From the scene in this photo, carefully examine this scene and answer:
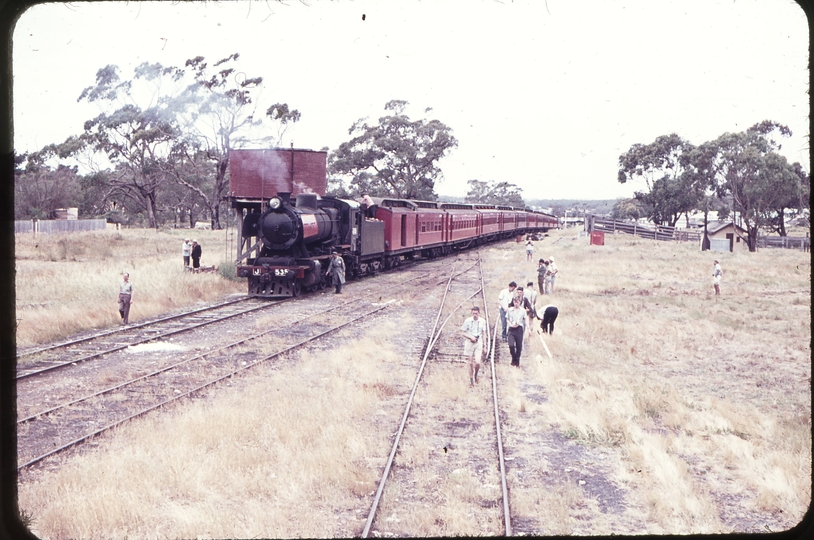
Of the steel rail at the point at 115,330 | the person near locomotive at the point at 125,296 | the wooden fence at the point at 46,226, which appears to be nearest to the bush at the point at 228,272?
the steel rail at the point at 115,330

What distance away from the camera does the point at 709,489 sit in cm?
793

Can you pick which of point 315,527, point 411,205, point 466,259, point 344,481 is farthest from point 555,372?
point 466,259

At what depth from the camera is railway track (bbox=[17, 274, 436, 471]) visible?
9336mm

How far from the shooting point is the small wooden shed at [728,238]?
52594 millimetres

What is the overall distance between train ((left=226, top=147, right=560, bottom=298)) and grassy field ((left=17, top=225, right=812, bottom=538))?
18.0 ft

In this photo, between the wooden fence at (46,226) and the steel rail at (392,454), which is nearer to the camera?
the steel rail at (392,454)

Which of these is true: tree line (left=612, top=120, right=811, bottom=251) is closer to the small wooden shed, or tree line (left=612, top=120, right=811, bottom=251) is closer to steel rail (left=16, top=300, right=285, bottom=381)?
the small wooden shed

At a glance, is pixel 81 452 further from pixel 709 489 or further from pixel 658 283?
pixel 658 283

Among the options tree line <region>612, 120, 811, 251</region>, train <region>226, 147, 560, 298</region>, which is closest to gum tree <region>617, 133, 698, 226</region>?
tree line <region>612, 120, 811, 251</region>

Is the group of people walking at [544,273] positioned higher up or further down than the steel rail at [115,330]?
higher up

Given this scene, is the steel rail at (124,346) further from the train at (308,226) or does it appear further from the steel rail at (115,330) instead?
the train at (308,226)

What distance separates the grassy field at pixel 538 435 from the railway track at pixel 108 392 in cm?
63

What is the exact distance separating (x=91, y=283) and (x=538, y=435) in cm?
1956

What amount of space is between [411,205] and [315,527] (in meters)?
28.3
